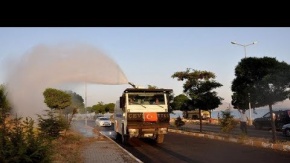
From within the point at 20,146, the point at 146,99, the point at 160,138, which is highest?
the point at 146,99

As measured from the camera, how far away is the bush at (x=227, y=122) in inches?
814

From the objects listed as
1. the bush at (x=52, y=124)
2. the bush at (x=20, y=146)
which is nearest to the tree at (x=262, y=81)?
the bush at (x=52, y=124)

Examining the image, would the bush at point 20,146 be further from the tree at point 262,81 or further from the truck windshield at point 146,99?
the tree at point 262,81

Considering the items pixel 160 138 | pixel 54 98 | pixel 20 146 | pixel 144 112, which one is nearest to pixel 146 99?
pixel 144 112

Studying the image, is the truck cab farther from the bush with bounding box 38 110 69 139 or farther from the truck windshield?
the bush with bounding box 38 110 69 139

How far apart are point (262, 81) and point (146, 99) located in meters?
6.53

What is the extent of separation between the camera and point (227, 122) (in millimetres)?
20766

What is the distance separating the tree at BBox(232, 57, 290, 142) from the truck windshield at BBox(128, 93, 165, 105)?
4338 mm

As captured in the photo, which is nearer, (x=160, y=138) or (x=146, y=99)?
(x=146, y=99)

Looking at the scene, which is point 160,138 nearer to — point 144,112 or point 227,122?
point 144,112
